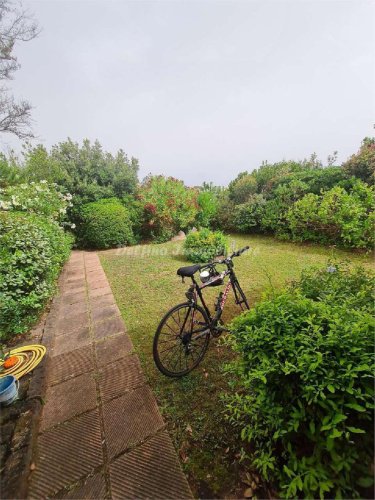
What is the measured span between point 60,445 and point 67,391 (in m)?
0.55

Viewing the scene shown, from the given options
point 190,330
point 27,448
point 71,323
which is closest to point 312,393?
point 190,330

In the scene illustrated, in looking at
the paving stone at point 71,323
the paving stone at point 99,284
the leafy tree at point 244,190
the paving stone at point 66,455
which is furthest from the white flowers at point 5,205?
the leafy tree at point 244,190

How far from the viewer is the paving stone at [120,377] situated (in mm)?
2197

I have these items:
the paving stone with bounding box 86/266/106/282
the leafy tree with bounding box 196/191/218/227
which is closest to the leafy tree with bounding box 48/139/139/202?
the leafy tree with bounding box 196/191/218/227

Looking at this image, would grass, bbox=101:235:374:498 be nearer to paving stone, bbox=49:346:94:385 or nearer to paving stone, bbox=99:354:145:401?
paving stone, bbox=99:354:145:401

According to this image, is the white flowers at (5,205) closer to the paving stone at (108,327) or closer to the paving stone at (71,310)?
the paving stone at (71,310)

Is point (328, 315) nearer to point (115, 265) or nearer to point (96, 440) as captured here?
point (96, 440)

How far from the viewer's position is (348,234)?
19.5ft

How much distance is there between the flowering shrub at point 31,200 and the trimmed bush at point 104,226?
1.61 metres

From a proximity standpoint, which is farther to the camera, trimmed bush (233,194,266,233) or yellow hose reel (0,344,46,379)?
trimmed bush (233,194,266,233)

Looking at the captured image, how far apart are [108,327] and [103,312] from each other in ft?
1.71

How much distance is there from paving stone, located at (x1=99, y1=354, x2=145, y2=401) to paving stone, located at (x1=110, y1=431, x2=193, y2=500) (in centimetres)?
61

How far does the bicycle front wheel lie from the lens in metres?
2.34

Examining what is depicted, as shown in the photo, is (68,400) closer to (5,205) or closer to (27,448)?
(27,448)
